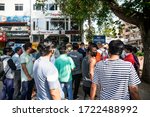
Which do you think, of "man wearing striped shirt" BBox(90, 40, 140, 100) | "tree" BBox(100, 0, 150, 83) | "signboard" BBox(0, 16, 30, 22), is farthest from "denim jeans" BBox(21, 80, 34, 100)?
"signboard" BBox(0, 16, 30, 22)

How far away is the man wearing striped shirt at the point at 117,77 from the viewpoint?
5.84 m

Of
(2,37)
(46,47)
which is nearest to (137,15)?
(46,47)

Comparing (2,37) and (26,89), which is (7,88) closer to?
(26,89)

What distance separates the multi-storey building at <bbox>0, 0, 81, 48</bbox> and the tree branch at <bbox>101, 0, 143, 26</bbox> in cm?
4569

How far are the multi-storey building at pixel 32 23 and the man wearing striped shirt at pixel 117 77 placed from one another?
195ft

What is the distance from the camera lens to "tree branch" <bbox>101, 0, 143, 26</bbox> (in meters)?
18.8

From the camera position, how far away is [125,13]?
749 inches

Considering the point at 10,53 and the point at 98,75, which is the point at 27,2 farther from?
the point at 98,75

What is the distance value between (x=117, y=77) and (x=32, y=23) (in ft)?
202

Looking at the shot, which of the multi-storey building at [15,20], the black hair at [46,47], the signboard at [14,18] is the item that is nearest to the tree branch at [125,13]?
the black hair at [46,47]

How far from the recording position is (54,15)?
66.9m

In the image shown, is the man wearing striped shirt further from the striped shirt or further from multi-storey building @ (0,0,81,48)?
multi-storey building @ (0,0,81,48)

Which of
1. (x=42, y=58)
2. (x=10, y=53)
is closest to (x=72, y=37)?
(x=10, y=53)

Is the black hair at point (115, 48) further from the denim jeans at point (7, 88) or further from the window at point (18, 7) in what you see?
the window at point (18, 7)
